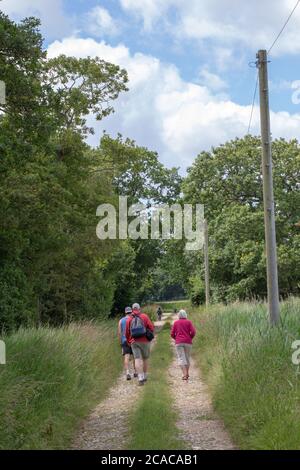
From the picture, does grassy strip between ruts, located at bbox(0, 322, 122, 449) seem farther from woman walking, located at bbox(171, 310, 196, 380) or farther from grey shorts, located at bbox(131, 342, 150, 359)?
woman walking, located at bbox(171, 310, 196, 380)

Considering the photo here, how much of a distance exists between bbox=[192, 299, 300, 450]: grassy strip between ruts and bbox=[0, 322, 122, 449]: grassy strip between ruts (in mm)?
2629

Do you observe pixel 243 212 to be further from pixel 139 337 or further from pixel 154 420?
pixel 154 420

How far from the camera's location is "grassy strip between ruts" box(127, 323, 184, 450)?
8.47m

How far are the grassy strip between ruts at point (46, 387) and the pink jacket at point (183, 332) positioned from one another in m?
2.11

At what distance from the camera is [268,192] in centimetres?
1530

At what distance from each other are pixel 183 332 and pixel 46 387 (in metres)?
6.63

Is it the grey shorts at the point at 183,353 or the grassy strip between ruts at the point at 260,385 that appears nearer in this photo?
the grassy strip between ruts at the point at 260,385

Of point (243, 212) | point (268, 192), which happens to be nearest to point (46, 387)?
point (268, 192)

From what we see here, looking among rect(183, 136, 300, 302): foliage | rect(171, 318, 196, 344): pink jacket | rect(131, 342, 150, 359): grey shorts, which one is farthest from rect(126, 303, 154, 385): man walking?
rect(183, 136, 300, 302): foliage

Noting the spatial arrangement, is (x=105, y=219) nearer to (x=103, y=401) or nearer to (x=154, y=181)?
(x=103, y=401)

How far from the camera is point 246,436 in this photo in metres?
8.55

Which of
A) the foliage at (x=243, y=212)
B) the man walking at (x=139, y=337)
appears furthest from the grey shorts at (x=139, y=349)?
the foliage at (x=243, y=212)

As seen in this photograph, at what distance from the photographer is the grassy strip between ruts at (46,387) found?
325 inches

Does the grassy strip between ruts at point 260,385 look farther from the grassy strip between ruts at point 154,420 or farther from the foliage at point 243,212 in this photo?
the foliage at point 243,212
